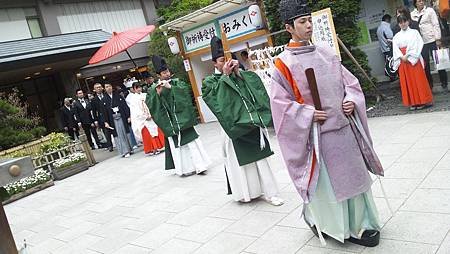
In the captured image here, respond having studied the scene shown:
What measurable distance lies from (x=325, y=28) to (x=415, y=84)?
78.3 inches

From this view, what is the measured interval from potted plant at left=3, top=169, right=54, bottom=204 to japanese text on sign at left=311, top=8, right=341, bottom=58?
7.03 metres

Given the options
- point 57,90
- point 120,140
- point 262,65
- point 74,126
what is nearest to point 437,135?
point 262,65

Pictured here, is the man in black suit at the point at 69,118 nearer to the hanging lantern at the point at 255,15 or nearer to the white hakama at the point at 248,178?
the hanging lantern at the point at 255,15

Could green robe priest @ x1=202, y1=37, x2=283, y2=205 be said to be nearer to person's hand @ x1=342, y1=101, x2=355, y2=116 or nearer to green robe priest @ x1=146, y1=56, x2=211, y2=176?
person's hand @ x1=342, y1=101, x2=355, y2=116

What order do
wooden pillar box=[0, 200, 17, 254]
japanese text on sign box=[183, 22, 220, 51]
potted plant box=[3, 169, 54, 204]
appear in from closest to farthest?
wooden pillar box=[0, 200, 17, 254] → potted plant box=[3, 169, 54, 204] → japanese text on sign box=[183, 22, 220, 51]

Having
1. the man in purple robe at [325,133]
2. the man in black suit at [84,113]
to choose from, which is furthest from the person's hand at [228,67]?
the man in black suit at [84,113]

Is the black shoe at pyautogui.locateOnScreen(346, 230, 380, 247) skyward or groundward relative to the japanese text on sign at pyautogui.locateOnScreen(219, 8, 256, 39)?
groundward

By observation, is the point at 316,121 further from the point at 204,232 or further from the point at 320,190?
the point at 204,232

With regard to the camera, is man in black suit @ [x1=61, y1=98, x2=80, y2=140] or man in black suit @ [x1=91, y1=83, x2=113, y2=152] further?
man in black suit @ [x1=61, y1=98, x2=80, y2=140]

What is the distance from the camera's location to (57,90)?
59.3 ft

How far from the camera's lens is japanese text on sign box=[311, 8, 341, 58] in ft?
24.2

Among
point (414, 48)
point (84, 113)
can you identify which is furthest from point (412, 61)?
point (84, 113)

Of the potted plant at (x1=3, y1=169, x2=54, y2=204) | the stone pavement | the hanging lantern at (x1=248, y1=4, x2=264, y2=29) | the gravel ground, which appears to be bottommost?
the stone pavement

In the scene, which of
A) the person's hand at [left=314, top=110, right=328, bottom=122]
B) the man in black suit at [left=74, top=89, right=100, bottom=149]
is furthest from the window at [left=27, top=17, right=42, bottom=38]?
the person's hand at [left=314, top=110, right=328, bottom=122]
